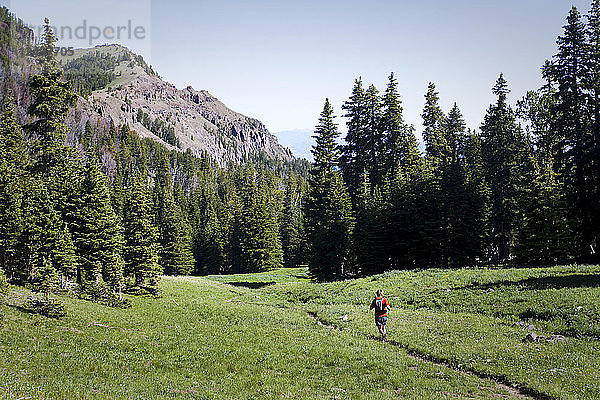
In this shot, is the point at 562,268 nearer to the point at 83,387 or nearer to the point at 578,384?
the point at 578,384

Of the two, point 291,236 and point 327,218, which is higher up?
point 327,218

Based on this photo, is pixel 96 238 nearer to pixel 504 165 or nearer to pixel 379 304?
pixel 379 304

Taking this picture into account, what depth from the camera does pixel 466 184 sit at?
178 feet

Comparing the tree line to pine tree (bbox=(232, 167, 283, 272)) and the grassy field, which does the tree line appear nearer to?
the grassy field

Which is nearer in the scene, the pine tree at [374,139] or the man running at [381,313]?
the man running at [381,313]

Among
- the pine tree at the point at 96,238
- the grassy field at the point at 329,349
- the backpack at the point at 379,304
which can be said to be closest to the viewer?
the grassy field at the point at 329,349

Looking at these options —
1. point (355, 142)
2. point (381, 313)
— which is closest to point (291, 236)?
point (355, 142)

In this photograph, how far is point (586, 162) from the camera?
1561 inches

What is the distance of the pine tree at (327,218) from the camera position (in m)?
53.5

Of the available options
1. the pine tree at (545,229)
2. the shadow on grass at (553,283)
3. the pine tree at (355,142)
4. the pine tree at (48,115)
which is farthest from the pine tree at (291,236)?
the shadow on grass at (553,283)

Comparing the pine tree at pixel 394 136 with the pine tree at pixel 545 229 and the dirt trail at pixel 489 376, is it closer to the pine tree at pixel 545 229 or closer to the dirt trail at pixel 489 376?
the pine tree at pixel 545 229

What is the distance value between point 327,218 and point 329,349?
115 ft

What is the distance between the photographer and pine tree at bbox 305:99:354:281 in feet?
176

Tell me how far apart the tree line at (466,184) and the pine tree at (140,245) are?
23.7 metres
